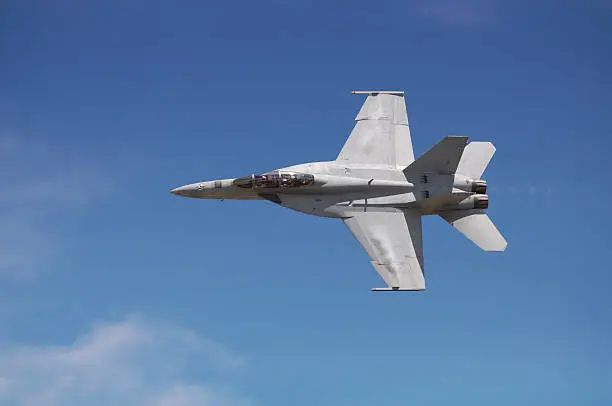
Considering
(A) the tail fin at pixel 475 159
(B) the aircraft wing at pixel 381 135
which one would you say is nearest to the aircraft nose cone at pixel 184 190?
(B) the aircraft wing at pixel 381 135

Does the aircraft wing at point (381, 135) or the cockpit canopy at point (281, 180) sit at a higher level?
the aircraft wing at point (381, 135)

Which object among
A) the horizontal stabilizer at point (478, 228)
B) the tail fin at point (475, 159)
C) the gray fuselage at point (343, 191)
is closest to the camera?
the horizontal stabilizer at point (478, 228)

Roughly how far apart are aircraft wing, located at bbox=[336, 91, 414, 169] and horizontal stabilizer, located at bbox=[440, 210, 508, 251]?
3.88 metres

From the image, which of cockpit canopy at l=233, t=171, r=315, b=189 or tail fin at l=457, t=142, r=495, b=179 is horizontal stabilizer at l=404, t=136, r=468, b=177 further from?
cockpit canopy at l=233, t=171, r=315, b=189

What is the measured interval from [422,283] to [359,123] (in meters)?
10.7

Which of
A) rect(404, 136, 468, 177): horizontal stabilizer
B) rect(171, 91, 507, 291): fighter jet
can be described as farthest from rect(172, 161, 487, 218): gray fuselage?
rect(404, 136, 468, 177): horizontal stabilizer

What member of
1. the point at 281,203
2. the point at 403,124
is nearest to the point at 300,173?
the point at 281,203

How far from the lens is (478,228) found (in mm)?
40781

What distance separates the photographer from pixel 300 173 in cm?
4075

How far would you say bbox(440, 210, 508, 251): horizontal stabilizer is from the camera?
4022 centimetres

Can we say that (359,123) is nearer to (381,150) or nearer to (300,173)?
(381,150)

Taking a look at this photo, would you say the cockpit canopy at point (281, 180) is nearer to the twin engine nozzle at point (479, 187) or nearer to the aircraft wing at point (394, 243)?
the aircraft wing at point (394, 243)

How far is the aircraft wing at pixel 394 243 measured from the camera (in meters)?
37.6

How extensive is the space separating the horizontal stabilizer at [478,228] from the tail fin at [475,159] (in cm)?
210
